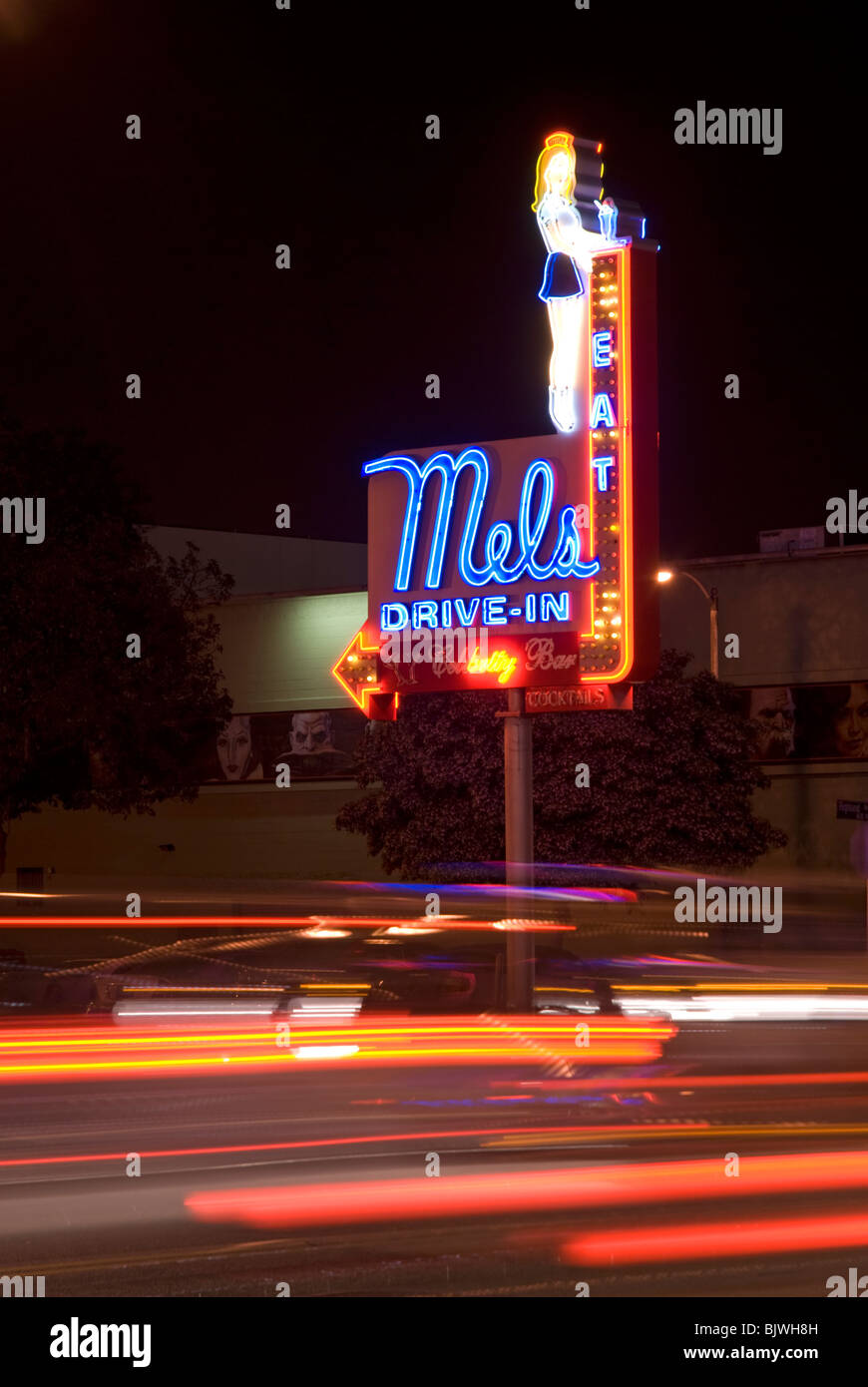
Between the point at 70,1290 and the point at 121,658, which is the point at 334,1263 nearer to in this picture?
the point at 70,1290

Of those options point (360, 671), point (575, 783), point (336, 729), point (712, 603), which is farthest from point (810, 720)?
point (360, 671)

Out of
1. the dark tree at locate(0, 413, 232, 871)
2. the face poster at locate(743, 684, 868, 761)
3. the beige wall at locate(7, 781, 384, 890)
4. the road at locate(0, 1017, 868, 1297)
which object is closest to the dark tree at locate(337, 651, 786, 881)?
the dark tree at locate(0, 413, 232, 871)

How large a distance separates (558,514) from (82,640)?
9.56 metres

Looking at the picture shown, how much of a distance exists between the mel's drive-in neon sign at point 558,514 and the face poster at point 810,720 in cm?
1615

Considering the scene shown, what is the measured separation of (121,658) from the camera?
2559 centimetres

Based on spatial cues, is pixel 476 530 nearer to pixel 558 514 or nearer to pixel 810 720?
pixel 558 514

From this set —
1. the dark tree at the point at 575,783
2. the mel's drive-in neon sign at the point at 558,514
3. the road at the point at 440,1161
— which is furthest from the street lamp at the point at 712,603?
the road at the point at 440,1161

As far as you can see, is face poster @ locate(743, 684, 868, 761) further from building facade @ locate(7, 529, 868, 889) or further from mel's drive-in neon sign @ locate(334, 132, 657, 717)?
mel's drive-in neon sign @ locate(334, 132, 657, 717)

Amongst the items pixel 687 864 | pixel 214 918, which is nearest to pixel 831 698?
pixel 687 864

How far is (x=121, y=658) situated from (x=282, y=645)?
1329 cm

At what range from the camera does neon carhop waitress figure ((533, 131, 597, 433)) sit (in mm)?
18375

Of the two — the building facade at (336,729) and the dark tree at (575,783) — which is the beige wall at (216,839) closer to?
the building facade at (336,729)

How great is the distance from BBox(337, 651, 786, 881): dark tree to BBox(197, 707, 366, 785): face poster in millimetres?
10186

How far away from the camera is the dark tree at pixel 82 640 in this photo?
24.9m
